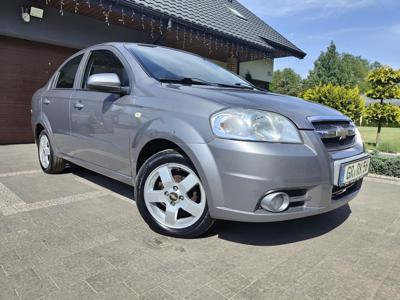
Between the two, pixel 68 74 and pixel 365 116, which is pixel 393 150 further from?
pixel 68 74

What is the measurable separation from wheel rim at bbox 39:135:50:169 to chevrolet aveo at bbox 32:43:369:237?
129cm

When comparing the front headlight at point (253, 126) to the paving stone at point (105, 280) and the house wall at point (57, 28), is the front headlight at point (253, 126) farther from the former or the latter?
the house wall at point (57, 28)

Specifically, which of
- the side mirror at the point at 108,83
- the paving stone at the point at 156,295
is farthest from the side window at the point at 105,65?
the paving stone at the point at 156,295

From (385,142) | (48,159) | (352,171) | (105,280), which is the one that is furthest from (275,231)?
(385,142)

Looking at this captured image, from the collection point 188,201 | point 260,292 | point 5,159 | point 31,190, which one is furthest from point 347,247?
point 5,159

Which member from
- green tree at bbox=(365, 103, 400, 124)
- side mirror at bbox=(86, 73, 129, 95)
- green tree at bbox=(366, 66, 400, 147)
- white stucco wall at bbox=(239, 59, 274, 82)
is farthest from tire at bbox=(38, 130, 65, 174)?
white stucco wall at bbox=(239, 59, 274, 82)

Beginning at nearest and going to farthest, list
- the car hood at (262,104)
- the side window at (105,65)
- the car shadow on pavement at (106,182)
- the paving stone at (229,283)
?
the paving stone at (229,283), the car hood at (262,104), the side window at (105,65), the car shadow on pavement at (106,182)

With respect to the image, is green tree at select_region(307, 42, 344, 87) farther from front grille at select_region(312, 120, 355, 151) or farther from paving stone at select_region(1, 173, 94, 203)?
front grille at select_region(312, 120, 355, 151)

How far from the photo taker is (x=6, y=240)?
7.91ft

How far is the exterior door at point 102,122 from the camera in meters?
2.88

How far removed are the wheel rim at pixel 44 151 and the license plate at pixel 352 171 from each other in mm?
3614

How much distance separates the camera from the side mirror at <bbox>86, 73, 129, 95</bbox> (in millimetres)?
2816

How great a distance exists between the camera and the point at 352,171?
251cm

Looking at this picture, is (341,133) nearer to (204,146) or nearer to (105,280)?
(204,146)
